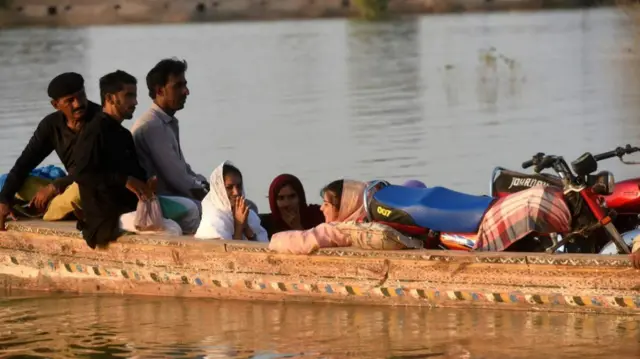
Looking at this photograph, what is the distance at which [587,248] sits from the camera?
779 cm

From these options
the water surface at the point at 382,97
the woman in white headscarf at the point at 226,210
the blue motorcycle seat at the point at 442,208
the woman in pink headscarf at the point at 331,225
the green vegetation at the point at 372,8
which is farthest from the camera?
the green vegetation at the point at 372,8

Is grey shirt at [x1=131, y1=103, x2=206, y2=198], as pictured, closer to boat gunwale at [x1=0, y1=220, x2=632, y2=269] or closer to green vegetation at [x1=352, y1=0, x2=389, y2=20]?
boat gunwale at [x1=0, y1=220, x2=632, y2=269]

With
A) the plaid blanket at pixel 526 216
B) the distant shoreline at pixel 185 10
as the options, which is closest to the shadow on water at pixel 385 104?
the plaid blanket at pixel 526 216

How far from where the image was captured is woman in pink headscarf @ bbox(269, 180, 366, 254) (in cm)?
816

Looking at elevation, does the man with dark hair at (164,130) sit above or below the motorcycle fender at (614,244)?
above

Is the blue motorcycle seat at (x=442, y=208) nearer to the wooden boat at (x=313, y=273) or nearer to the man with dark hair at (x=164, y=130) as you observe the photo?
the wooden boat at (x=313, y=273)

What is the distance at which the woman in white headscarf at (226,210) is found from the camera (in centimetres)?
848

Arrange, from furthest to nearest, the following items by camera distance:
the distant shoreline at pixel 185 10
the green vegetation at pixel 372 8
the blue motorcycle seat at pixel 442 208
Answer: the distant shoreline at pixel 185 10 < the green vegetation at pixel 372 8 < the blue motorcycle seat at pixel 442 208

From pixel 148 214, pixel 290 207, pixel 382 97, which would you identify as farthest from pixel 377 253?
pixel 382 97

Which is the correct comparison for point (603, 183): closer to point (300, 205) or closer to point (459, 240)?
point (459, 240)

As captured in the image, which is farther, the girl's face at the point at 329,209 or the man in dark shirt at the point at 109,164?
the man in dark shirt at the point at 109,164

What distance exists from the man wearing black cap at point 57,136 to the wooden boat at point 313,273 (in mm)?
172

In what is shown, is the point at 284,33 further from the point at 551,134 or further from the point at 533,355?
the point at 533,355

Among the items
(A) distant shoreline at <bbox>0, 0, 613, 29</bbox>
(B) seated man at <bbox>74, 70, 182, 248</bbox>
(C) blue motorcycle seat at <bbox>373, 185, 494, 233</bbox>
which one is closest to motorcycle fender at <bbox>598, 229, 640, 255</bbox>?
(C) blue motorcycle seat at <bbox>373, 185, 494, 233</bbox>
